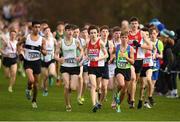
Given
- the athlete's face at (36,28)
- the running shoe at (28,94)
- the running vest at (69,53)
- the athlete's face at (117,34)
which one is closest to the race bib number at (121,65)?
the running vest at (69,53)

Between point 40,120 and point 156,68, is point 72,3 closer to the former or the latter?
point 156,68

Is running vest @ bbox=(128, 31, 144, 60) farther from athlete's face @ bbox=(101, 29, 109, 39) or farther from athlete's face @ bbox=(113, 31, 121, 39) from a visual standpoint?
athlete's face @ bbox=(101, 29, 109, 39)

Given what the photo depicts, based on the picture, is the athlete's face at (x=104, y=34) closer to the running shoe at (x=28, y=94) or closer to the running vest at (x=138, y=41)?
the running vest at (x=138, y=41)

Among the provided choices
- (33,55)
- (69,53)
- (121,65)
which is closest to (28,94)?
(33,55)

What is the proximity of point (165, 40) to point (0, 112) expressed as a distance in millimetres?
8179

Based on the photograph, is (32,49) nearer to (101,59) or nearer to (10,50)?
(101,59)

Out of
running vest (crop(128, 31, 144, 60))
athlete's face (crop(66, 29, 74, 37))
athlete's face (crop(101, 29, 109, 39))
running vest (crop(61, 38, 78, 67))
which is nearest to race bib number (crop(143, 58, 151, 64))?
running vest (crop(128, 31, 144, 60))

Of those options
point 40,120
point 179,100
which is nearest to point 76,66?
point 40,120

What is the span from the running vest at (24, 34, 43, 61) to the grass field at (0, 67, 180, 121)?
139cm

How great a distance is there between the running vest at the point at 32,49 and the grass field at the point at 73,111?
1.39 m

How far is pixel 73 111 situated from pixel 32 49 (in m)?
2.23

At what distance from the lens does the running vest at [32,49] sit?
86.8 feet

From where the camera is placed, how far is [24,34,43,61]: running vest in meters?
26.5

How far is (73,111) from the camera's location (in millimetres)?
25562
